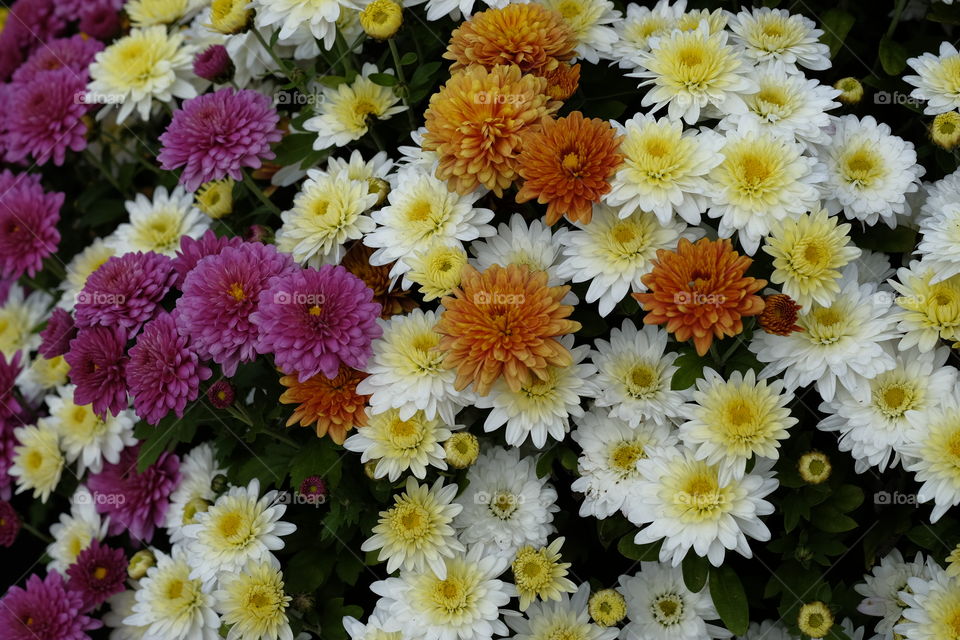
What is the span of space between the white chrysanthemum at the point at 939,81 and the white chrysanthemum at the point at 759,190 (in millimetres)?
481

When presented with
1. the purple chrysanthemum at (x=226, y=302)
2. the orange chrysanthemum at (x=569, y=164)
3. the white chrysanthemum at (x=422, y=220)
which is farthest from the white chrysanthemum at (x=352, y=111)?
the orange chrysanthemum at (x=569, y=164)

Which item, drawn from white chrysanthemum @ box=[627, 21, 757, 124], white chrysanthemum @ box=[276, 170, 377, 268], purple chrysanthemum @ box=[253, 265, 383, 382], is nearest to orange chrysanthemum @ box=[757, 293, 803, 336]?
white chrysanthemum @ box=[627, 21, 757, 124]

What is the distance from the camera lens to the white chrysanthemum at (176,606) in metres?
2.33

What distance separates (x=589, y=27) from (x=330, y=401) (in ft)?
4.18

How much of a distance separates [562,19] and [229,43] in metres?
1.14

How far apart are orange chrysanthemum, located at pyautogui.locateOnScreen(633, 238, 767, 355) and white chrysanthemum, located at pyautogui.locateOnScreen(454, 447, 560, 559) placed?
0.58 metres

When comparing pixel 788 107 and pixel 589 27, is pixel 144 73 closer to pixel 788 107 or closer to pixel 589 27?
pixel 589 27

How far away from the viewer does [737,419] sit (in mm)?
1970

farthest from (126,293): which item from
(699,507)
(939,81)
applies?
(939,81)

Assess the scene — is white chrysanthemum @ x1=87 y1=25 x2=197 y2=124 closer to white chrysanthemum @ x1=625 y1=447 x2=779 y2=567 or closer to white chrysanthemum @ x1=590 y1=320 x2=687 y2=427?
white chrysanthemum @ x1=590 y1=320 x2=687 y2=427

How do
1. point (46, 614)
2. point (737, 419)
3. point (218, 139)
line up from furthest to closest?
point (46, 614) → point (218, 139) → point (737, 419)

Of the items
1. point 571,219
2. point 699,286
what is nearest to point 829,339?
point 699,286

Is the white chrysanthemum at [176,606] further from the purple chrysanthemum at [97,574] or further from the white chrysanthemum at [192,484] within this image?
the purple chrysanthemum at [97,574]

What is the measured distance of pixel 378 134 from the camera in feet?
8.71
